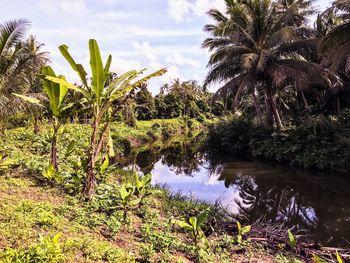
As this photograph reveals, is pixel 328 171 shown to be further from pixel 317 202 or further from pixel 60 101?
pixel 60 101

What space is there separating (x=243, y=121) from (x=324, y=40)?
8.32m

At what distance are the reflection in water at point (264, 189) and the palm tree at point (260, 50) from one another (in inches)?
152

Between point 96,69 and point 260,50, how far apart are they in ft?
39.7

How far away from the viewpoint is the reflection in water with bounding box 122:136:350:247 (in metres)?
7.95

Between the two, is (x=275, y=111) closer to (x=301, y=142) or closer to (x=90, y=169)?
(x=301, y=142)

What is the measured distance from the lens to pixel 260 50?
16203mm

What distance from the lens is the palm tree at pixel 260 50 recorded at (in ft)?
48.3

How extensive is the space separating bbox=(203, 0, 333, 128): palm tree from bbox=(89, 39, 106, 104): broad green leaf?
9542 mm

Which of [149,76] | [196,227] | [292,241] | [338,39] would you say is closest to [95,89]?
[149,76]

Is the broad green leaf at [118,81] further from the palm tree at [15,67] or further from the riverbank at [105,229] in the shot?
the palm tree at [15,67]

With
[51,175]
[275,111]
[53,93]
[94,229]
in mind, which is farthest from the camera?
[275,111]

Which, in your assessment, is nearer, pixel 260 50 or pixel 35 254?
pixel 35 254

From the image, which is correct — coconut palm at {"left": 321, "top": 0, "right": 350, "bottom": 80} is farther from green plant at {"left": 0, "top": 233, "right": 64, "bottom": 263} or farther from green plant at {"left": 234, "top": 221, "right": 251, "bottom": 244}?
green plant at {"left": 0, "top": 233, "right": 64, "bottom": 263}

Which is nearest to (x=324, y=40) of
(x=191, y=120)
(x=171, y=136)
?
(x=171, y=136)
